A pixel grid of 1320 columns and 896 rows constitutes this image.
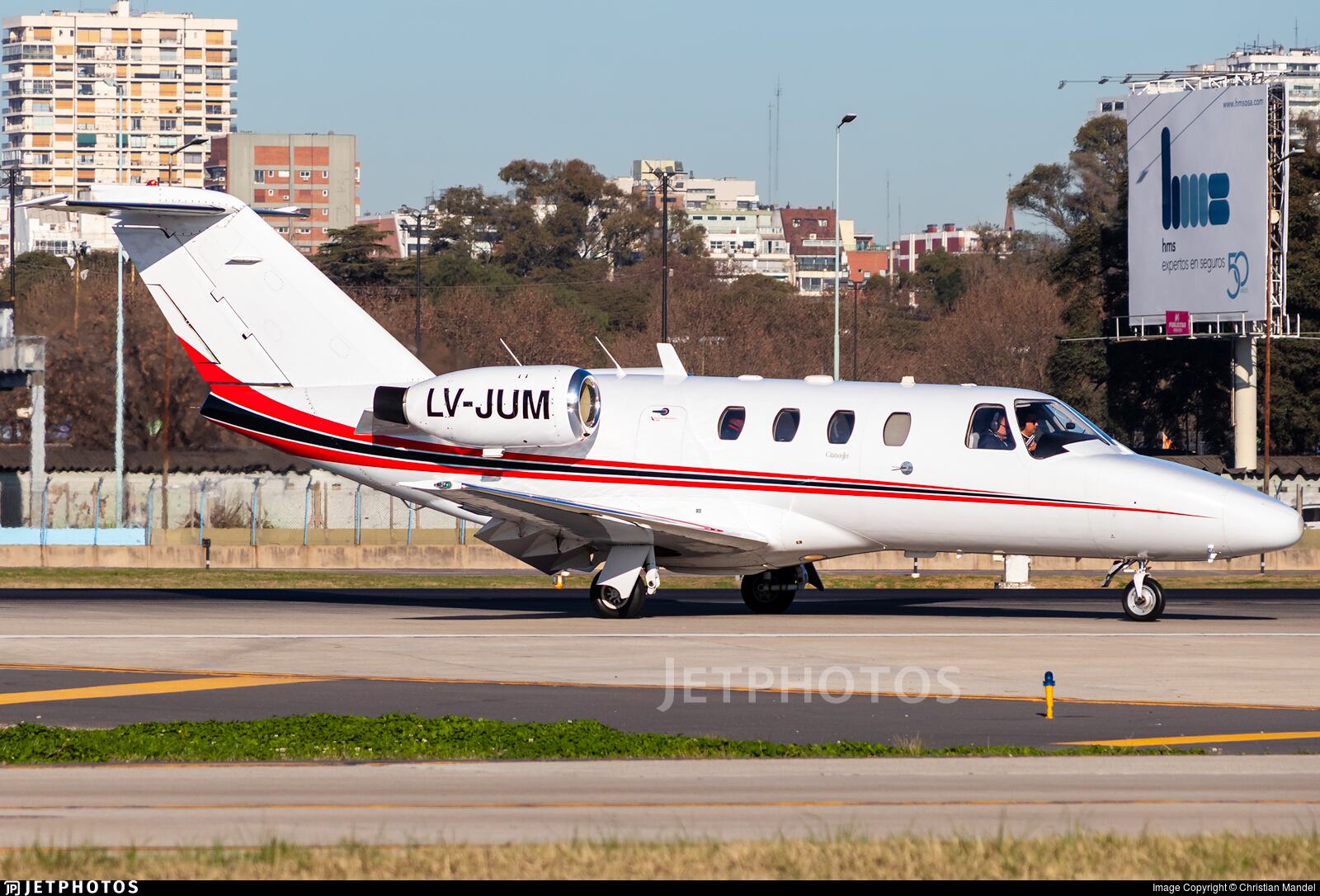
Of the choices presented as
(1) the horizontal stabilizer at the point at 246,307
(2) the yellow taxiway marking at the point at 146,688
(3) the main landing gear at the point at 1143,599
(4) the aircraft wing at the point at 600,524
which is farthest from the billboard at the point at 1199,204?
(2) the yellow taxiway marking at the point at 146,688

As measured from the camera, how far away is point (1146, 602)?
24.0m

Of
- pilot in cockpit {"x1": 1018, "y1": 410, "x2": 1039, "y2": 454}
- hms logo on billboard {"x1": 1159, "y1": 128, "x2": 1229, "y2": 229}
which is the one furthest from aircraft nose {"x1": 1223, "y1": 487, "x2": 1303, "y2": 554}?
hms logo on billboard {"x1": 1159, "y1": 128, "x2": 1229, "y2": 229}

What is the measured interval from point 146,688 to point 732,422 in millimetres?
9896

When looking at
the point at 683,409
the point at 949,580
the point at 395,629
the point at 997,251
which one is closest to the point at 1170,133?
the point at 949,580

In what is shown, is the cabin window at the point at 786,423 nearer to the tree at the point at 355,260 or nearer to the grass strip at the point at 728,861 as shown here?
the grass strip at the point at 728,861

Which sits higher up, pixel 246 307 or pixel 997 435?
pixel 246 307

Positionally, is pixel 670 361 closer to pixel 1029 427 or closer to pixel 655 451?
pixel 655 451

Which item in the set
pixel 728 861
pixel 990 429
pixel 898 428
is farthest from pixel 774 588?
pixel 728 861

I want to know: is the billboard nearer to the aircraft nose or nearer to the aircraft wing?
the aircraft nose

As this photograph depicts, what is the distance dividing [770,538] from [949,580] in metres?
11.2

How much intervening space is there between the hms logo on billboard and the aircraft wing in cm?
4265

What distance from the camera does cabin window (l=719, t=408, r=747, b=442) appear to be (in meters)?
24.9

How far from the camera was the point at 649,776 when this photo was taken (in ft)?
41.4

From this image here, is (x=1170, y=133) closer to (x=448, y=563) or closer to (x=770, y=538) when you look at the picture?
(x=448, y=563)
